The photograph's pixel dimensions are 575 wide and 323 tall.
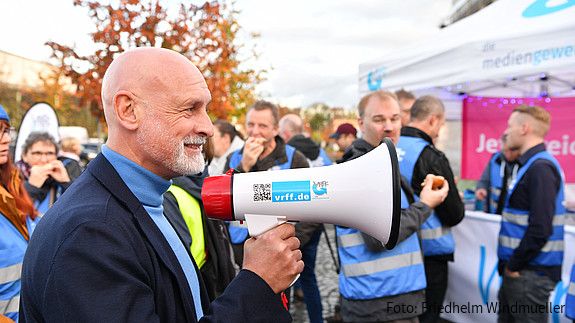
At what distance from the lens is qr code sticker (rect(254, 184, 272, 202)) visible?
1411 millimetres

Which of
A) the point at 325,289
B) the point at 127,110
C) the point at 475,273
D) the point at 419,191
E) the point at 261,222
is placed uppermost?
the point at 127,110

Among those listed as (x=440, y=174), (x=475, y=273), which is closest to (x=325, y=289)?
(x=475, y=273)

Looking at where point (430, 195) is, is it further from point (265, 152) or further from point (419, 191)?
point (265, 152)

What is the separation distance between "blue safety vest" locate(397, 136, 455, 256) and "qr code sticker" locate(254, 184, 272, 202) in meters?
1.98

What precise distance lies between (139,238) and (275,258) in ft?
1.13

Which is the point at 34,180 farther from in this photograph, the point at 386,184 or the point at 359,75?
the point at 359,75

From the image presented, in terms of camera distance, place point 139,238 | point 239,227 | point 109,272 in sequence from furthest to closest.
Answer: point 239,227 → point 139,238 → point 109,272

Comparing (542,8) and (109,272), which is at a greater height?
(542,8)

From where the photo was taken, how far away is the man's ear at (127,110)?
127 centimetres

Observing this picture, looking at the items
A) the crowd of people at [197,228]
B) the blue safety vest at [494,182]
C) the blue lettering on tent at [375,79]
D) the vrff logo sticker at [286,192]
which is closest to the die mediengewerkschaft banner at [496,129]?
the blue safety vest at [494,182]

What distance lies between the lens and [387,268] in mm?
2760

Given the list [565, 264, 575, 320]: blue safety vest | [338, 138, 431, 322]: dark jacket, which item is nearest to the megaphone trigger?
[338, 138, 431, 322]: dark jacket

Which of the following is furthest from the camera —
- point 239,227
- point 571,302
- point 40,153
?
point 40,153

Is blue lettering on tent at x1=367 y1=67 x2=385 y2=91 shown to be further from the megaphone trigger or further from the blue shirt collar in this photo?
the blue shirt collar
